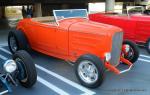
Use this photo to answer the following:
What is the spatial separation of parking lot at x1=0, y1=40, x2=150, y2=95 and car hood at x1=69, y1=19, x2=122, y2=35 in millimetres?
1088

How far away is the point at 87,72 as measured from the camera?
16.1 feet

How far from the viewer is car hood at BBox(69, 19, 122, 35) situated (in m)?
5.09

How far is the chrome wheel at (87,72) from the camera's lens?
4.75m

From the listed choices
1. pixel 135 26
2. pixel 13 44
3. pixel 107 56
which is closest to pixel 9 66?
pixel 107 56

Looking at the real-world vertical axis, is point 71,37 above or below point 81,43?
above

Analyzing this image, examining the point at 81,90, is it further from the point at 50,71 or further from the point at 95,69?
the point at 50,71

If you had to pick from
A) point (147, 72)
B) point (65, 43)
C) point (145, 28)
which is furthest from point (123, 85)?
point (145, 28)

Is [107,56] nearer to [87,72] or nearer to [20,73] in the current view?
[87,72]

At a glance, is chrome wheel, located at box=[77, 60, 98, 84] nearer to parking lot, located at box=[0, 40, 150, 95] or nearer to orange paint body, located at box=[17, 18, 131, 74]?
parking lot, located at box=[0, 40, 150, 95]

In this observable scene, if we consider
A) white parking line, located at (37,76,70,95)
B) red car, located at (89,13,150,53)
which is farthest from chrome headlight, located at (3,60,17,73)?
red car, located at (89,13,150,53)

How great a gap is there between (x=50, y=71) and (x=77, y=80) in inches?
36.3

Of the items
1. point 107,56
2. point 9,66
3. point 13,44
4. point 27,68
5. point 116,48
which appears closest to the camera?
point 9,66

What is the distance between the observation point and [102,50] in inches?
199

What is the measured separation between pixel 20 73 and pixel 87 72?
1.34 m
